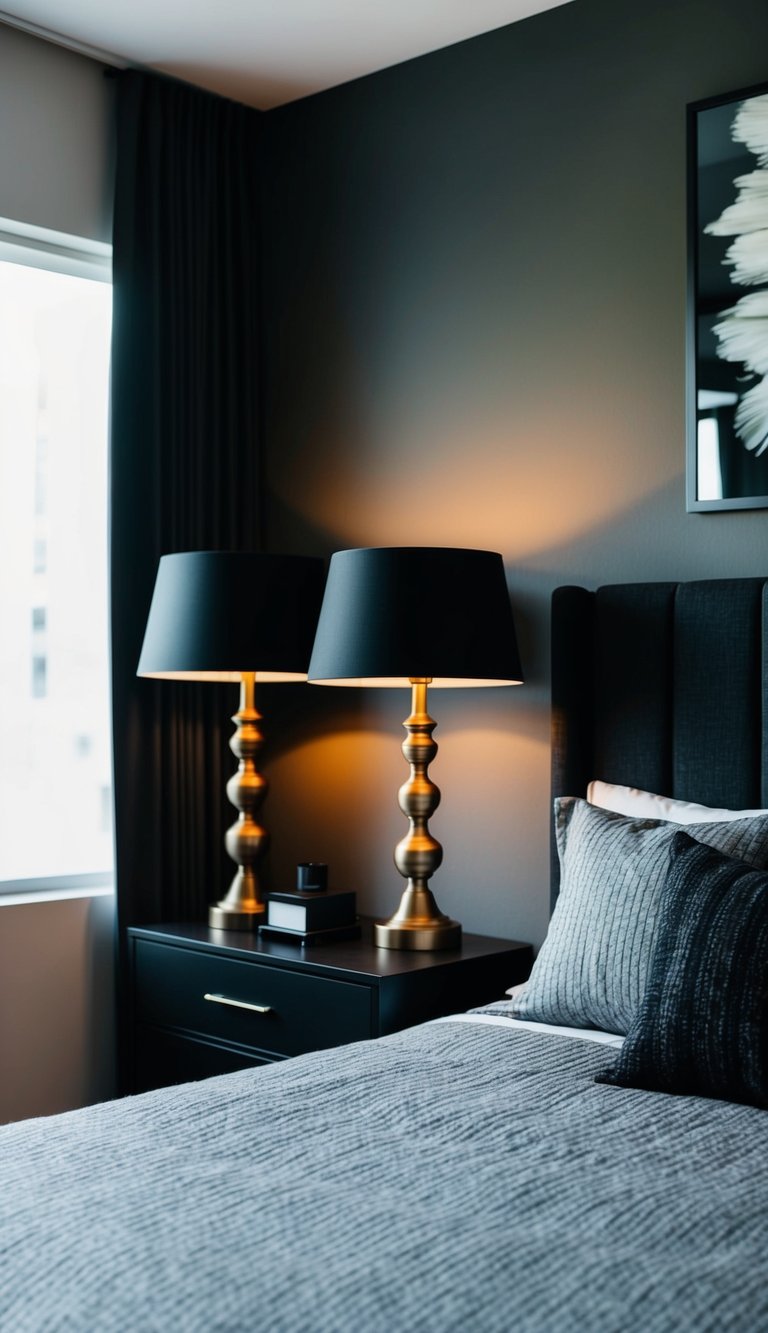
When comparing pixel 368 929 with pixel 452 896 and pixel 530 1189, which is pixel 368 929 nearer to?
pixel 452 896

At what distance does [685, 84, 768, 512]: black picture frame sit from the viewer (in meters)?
2.54

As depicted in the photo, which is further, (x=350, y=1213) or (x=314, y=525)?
(x=314, y=525)

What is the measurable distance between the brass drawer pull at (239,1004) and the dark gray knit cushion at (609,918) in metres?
0.67

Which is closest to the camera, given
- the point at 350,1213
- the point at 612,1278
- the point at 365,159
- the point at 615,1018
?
the point at 612,1278

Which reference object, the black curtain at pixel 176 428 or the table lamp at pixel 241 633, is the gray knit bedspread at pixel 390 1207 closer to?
the table lamp at pixel 241 633

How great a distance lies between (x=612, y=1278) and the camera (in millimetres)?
1212

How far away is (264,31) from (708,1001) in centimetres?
237

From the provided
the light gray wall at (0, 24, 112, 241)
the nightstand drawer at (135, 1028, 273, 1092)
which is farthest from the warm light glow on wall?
the nightstand drawer at (135, 1028, 273, 1092)

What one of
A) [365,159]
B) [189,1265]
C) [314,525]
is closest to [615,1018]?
[189,1265]

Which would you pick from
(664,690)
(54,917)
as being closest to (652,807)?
(664,690)

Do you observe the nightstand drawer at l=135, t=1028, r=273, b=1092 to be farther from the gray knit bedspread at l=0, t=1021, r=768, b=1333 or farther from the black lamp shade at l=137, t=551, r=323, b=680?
the gray knit bedspread at l=0, t=1021, r=768, b=1333

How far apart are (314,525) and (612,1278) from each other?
7.88 ft

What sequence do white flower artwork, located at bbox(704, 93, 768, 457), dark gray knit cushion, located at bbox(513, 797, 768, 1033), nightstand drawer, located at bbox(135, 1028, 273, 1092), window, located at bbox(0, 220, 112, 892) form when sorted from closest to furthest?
1. dark gray knit cushion, located at bbox(513, 797, 768, 1033)
2. white flower artwork, located at bbox(704, 93, 768, 457)
3. nightstand drawer, located at bbox(135, 1028, 273, 1092)
4. window, located at bbox(0, 220, 112, 892)

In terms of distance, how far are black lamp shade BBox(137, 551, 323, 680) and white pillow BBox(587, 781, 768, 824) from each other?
0.76 meters
